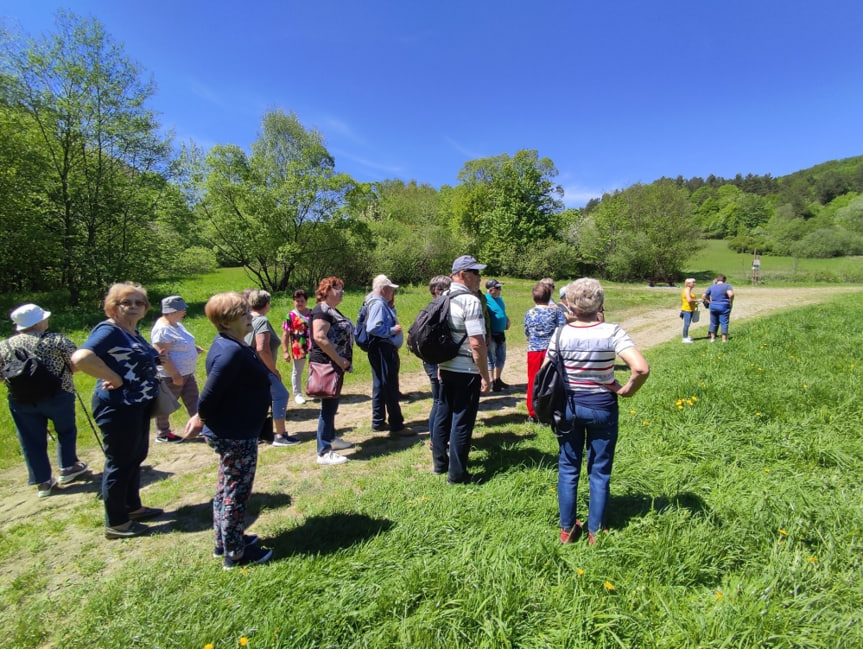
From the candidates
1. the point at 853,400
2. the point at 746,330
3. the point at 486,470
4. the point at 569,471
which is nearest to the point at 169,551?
the point at 486,470

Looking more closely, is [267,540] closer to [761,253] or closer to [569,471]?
[569,471]

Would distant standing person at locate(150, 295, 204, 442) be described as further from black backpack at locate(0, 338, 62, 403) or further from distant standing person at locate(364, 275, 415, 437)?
distant standing person at locate(364, 275, 415, 437)

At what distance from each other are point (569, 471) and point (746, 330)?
35.2ft

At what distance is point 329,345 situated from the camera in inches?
173

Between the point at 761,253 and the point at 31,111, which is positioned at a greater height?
the point at 31,111

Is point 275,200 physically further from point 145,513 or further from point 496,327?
point 145,513

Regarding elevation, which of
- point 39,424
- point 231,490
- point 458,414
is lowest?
point 231,490

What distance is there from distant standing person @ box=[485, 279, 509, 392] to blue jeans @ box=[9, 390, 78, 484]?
207 inches

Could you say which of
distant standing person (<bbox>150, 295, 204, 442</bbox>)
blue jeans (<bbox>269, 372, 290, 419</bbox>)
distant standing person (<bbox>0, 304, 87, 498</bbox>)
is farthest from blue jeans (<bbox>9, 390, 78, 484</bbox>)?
blue jeans (<bbox>269, 372, 290, 419</bbox>)

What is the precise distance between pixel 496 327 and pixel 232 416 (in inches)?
178

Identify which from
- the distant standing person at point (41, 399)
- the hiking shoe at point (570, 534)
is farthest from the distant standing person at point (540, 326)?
the distant standing person at point (41, 399)

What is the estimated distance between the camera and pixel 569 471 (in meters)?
2.85

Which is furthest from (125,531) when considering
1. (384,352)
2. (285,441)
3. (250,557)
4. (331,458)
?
(384,352)

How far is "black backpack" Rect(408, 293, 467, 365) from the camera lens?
11.9ft
